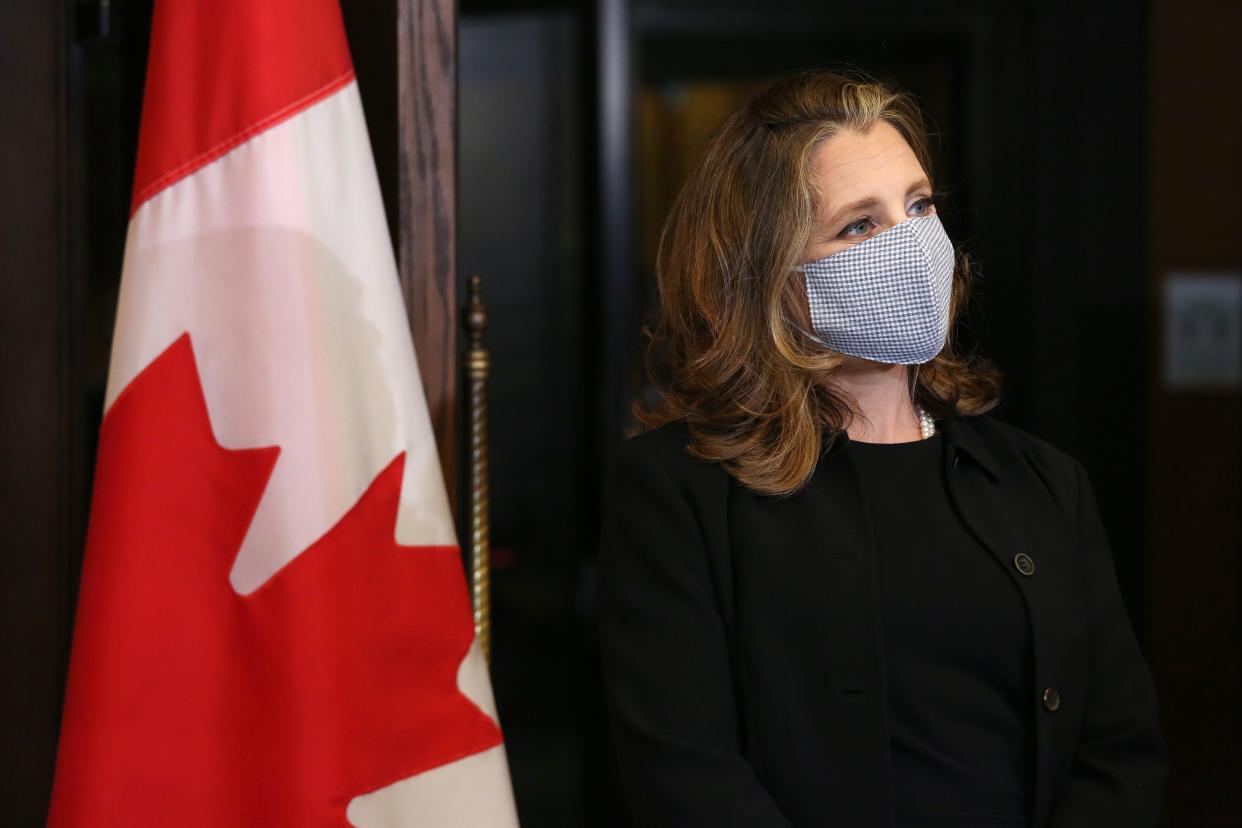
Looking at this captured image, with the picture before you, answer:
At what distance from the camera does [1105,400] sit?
3.07m

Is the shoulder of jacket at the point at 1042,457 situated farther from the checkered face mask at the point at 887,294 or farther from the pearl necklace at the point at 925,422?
the checkered face mask at the point at 887,294

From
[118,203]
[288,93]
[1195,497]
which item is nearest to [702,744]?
[288,93]

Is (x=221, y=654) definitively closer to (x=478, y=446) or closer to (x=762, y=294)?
(x=478, y=446)

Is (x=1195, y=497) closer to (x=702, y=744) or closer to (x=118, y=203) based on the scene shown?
(x=702, y=744)

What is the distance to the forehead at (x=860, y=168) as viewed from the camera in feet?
4.05

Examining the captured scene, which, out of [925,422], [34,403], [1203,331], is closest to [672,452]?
[925,422]

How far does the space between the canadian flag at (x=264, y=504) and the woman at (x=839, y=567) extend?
23cm

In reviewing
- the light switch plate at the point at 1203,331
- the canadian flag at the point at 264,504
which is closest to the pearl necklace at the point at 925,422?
the canadian flag at the point at 264,504

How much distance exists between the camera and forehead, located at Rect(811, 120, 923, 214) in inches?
48.6

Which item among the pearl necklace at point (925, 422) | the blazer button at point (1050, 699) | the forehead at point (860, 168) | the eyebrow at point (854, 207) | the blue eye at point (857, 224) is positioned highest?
the forehead at point (860, 168)

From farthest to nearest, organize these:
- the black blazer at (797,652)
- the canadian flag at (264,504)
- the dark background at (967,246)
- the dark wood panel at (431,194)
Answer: the dark background at (967,246) < the dark wood panel at (431,194) < the canadian flag at (264,504) < the black blazer at (797,652)

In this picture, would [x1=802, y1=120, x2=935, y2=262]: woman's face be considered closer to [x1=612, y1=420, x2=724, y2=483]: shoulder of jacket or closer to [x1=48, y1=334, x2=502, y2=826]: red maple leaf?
[x1=612, y1=420, x2=724, y2=483]: shoulder of jacket

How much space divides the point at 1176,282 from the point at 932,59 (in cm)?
88

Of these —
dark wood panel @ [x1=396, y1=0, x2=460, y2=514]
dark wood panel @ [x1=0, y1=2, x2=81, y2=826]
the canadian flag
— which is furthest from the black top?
dark wood panel @ [x1=0, y1=2, x2=81, y2=826]
